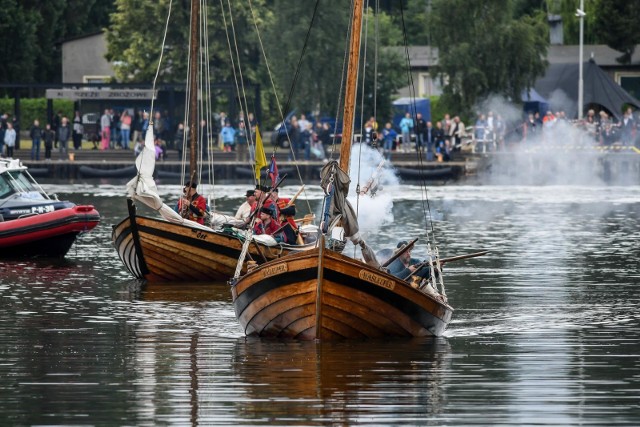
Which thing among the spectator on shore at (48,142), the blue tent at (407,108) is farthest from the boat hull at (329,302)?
the blue tent at (407,108)

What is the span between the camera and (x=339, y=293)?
77.7 feet

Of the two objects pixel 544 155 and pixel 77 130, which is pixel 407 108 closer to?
pixel 544 155

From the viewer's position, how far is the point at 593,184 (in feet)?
246

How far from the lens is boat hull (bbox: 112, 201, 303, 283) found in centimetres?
3372

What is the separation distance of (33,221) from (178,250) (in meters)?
6.64

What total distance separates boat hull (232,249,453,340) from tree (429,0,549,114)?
5294 cm

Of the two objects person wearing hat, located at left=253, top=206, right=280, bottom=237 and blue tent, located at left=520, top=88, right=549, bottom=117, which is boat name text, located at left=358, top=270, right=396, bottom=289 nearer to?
person wearing hat, located at left=253, top=206, right=280, bottom=237

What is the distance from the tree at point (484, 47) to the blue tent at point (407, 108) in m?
4.83

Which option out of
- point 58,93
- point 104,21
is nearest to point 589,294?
point 58,93

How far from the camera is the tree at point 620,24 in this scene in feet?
310

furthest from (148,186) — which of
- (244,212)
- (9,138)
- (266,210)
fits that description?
(9,138)

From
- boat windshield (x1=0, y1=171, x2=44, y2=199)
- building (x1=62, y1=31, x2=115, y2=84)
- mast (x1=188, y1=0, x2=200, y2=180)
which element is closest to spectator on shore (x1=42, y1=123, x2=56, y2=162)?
building (x1=62, y1=31, x2=115, y2=84)

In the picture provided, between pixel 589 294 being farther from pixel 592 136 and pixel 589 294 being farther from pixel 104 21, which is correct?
pixel 104 21

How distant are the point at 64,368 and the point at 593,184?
179ft
